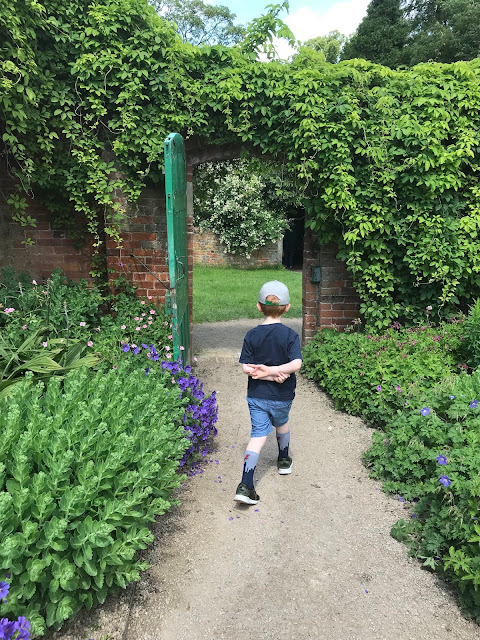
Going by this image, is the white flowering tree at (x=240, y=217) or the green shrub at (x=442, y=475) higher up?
the white flowering tree at (x=240, y=217)

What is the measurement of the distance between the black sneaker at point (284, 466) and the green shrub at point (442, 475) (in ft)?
2.01

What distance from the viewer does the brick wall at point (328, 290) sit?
5.84 meters

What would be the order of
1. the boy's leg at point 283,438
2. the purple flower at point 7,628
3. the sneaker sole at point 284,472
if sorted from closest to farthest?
the purple flower at point 7,628 < the boy's leg at point 283,438 < the sneaker sole at point 284,472

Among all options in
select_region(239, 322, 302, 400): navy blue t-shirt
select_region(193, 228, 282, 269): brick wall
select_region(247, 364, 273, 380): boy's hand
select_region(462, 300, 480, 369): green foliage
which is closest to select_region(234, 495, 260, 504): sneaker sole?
select_region(239, 322, 302, 400): navy blue t-shirt

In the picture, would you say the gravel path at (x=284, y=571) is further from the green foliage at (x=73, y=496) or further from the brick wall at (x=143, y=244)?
the brick wall at (x=143, y=244)

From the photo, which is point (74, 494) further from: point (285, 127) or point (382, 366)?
point (285, 127)

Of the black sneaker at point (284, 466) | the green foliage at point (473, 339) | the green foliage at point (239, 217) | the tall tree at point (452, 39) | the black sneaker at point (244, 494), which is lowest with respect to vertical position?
the black sneaker at point (284, 466)

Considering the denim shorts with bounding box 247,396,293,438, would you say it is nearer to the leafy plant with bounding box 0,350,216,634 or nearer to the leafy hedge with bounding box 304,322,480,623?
the leafy plant with bounding box 0,350,216,634

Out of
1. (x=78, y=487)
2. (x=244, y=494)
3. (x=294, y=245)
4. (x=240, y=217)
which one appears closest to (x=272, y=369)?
(x=244, y=494)

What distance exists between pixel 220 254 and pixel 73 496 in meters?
16.4

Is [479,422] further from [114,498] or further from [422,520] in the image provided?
[114,498]

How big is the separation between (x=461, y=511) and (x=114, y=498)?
5.75ft

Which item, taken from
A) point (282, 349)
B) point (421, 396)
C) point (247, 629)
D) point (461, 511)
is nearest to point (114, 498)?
point (247, 629)

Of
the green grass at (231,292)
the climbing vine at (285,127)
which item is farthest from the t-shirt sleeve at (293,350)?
the green grass at (231,292)
